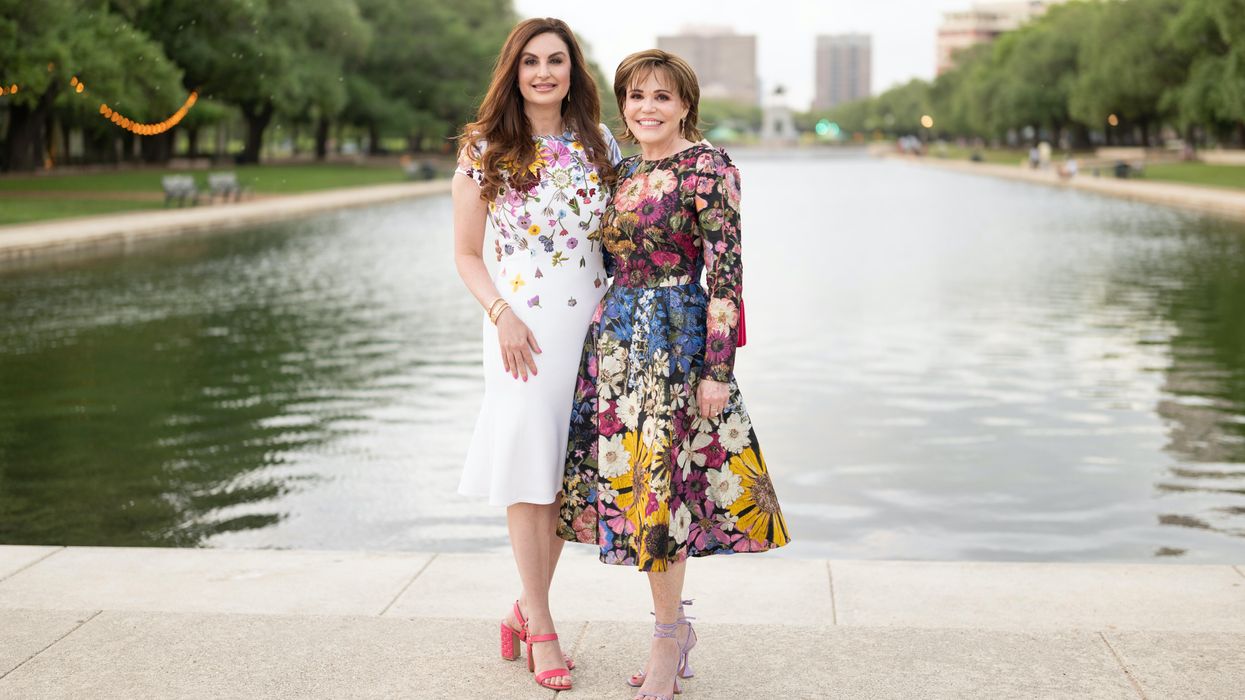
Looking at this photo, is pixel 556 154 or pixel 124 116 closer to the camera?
pixel 556 154

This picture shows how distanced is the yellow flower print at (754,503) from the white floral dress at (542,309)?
22.0 inches

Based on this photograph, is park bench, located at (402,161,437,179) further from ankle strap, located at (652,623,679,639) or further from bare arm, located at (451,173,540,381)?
ankle strap, located at (652,623,679,639)

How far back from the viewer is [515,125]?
4.42m

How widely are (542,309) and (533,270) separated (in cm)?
12

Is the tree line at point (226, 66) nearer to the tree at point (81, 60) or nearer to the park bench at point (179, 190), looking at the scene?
the tree at point (81, 60)

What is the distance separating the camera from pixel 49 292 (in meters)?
17.7

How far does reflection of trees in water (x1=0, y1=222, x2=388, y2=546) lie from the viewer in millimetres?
7855

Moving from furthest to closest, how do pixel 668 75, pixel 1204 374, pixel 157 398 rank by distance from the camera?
pixel 1204 374
pixel 157 398
pixel 668 75

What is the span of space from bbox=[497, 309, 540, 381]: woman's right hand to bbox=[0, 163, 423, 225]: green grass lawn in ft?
88.2

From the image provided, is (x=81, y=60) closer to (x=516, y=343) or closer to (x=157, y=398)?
(x=157, y=398)

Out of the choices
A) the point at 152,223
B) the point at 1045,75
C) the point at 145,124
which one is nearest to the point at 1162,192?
the point at 152,223

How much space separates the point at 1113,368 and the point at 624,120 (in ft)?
29.9

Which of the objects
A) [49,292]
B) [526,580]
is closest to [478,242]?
[526,580]

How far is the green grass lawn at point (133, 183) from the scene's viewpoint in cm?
3253
